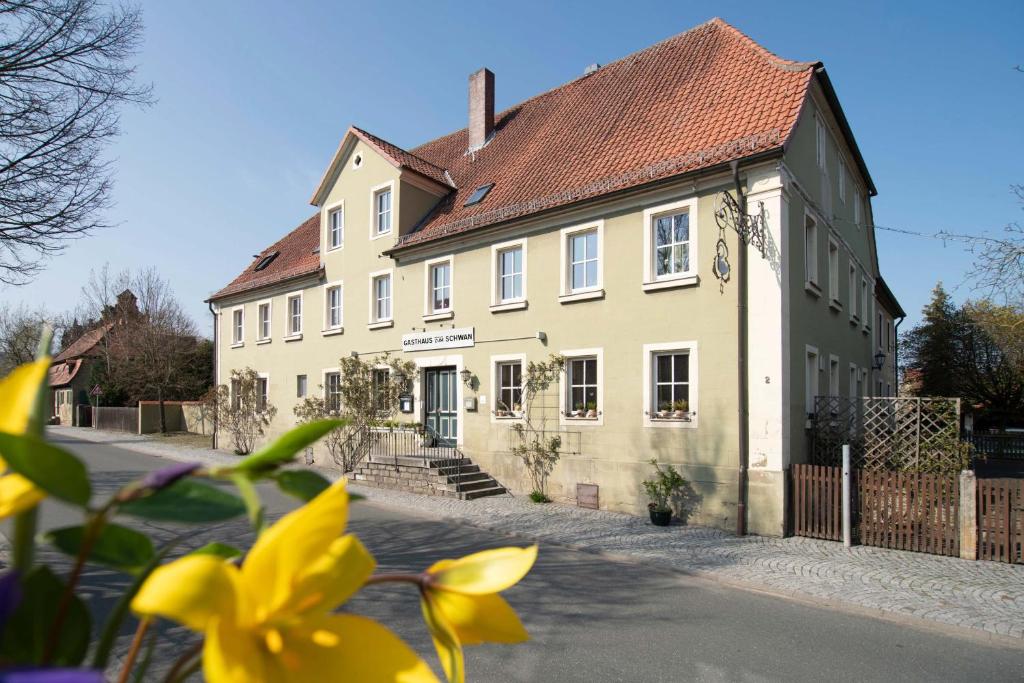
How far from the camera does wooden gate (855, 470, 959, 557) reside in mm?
9242

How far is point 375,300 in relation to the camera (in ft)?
61.8

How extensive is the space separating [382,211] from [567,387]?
8838 millimetres

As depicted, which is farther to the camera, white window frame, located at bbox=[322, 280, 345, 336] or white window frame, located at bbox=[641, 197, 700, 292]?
white window frame, located at bbox=[322, 280, 345, 336]

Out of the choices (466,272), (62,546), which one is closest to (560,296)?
(466,272)

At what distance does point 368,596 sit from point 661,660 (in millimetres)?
3057

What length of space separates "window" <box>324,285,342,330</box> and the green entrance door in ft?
16.2

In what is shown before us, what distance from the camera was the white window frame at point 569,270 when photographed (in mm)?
13242

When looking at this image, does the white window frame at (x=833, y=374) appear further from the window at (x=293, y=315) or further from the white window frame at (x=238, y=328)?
the white window frame at (x=238, y=328)

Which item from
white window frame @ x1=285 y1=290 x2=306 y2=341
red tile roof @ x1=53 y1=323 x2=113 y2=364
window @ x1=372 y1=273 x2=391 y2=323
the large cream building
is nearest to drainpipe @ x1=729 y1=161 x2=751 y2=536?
the large cream building

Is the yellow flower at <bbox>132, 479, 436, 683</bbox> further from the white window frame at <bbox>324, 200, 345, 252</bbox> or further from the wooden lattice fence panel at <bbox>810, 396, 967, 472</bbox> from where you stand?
the white window frame at <bbox>324, 200, 345, 252</bbox>

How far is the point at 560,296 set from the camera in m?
13.8

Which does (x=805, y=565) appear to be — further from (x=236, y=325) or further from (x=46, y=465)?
(x=236, y=325)

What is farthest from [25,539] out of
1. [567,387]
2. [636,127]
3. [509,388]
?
[636,127]

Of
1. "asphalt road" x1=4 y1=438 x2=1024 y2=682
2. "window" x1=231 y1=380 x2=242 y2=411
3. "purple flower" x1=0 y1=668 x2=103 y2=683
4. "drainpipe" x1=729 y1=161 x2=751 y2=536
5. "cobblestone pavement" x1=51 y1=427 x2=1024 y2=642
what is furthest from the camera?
"window" x1=231 y1=380 x2=242 y2=411
